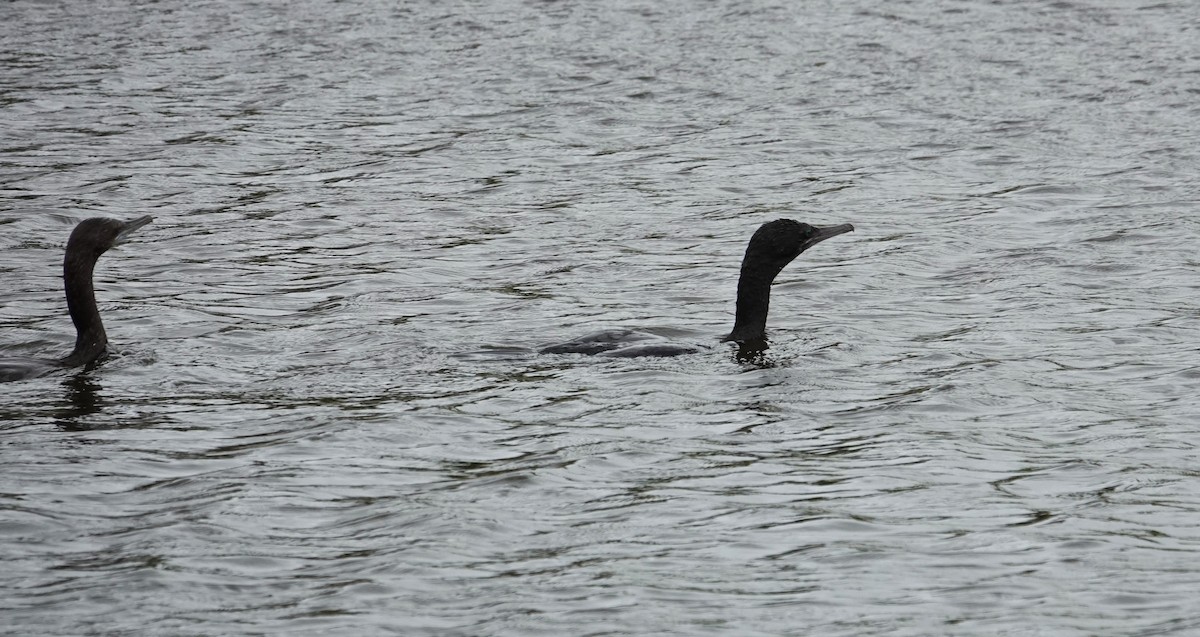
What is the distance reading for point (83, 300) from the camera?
1059 centimetres

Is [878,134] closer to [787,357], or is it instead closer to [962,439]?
[787,357]

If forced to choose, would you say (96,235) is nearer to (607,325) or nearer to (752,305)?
(607,325)

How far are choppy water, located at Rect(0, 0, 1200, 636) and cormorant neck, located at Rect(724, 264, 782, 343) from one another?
1.00ft

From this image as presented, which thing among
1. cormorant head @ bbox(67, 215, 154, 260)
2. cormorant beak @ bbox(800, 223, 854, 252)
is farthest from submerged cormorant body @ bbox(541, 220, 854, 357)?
cormorant head @ bbox(67, 215, 154, 260)

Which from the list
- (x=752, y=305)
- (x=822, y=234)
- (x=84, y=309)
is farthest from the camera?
Answer: (x=822, y=234)

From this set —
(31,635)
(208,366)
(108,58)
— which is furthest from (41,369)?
(108,58)

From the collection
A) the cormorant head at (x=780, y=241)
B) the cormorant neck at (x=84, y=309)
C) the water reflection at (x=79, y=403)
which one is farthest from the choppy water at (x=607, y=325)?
the cormorant head at (x=780, y=241)

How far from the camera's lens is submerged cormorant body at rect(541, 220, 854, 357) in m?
10.6

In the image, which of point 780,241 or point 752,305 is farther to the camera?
point 780,241

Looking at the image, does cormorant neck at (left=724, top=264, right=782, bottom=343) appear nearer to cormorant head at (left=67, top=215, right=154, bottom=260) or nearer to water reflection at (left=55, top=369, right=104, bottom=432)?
cormorant head at (left=67, top=215, right=154, bottom=260)

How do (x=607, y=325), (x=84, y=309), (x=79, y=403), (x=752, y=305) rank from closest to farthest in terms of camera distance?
(x=79, y=403) < (x=84, y=309) < (x=752, y=305) < (x=607, y=325)

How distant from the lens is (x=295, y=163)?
17656 mm

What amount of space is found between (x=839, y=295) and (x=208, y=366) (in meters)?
5.01

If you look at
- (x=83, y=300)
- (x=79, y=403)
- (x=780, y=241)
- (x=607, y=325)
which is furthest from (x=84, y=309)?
(x=780, y=241)
